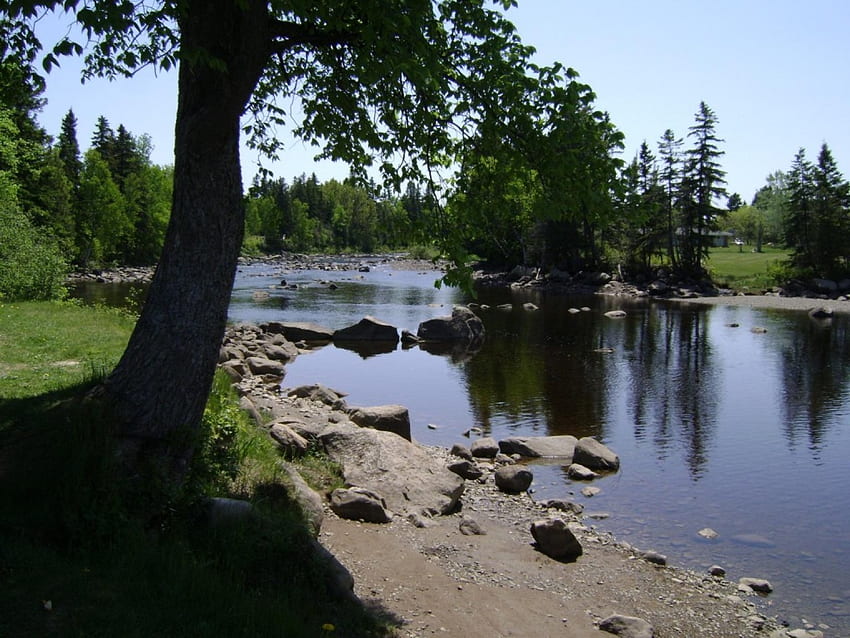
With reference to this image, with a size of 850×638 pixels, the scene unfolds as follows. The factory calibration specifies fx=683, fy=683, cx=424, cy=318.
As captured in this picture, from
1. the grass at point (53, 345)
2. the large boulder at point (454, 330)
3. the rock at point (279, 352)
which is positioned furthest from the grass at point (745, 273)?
the grass at point (53, 345)

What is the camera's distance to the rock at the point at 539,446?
1616 cm

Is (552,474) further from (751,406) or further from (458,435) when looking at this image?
(751,406)

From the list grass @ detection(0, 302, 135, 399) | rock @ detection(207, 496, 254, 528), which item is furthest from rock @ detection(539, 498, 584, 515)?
grass @ detection(0, 302, 135, 399)

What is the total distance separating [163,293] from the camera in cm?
693

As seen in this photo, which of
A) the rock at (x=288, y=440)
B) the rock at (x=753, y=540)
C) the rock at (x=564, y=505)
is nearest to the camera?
the rock at (x=288, y=440)

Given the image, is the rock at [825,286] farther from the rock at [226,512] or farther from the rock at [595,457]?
the rock at [226,512]

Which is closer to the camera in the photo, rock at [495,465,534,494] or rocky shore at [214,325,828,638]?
rocky shore at [214,325,828,638]

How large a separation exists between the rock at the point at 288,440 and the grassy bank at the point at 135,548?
2.95 m

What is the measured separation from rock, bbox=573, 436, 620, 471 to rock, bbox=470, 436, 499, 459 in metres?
1.88

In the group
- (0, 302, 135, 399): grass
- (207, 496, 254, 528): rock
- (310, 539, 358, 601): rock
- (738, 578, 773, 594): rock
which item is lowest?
(738, 578, 773, 594): rock

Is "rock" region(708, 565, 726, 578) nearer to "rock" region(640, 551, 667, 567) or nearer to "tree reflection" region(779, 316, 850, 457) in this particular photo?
"rock" region(640, 551, 667, 567)

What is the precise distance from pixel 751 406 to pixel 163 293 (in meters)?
20.2

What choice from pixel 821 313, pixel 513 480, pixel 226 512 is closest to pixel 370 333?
pixel 513 480

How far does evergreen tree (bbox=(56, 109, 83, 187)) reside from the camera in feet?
243
